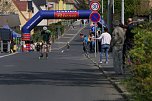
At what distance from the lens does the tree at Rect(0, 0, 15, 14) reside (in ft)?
344

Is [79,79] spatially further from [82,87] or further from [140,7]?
[140,7]

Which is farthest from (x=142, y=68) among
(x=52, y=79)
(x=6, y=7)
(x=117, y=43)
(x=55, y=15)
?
(x=6, y=7)

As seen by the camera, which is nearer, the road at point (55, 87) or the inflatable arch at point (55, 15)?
the road at point (55, 87)

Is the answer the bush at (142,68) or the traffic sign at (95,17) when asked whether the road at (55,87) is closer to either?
the bush at (142,68)

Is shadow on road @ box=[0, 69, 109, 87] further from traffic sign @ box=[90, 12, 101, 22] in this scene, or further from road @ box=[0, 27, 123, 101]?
traffic sign @ box=[90, 12, 101, 22]

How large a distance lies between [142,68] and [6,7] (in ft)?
324

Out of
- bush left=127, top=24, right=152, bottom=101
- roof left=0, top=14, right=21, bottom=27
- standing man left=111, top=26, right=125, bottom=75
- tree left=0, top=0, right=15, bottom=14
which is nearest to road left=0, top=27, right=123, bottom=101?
standing man left=111, top=26, right=125, bottom=75

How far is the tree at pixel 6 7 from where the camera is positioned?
105 meters

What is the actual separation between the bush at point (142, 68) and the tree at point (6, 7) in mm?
93737

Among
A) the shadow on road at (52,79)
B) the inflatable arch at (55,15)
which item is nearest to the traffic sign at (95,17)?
the shadow on road at (52,79)

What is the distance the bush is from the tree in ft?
308

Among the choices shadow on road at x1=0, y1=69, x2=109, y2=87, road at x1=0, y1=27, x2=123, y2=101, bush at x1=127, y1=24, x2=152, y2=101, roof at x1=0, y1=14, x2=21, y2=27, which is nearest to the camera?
bush at x1=127, y1=24, x2=152, y2=101

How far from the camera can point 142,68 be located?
10695 mm

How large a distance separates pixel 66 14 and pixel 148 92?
179 ft
